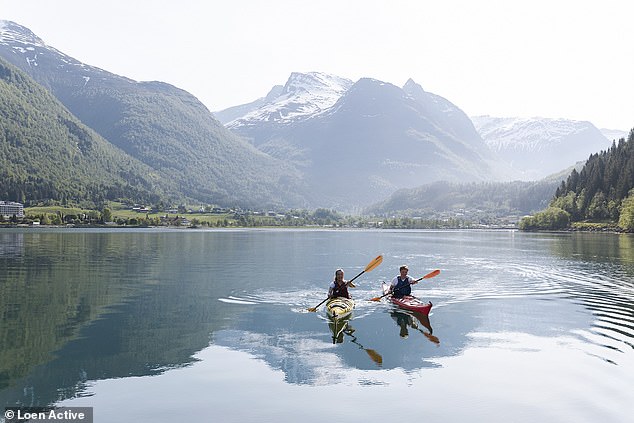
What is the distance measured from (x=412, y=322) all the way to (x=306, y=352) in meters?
11.0

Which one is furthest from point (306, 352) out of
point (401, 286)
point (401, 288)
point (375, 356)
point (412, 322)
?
point (401, 286)

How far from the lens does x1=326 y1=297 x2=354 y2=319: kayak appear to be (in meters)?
38.0

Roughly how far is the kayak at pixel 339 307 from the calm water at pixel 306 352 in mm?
1128

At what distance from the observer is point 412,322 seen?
3725 centimetres

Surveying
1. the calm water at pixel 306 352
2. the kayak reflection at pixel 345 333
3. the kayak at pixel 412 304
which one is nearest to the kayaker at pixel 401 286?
the kayak at pixel 412 304

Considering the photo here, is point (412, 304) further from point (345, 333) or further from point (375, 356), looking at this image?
point (375, 356)

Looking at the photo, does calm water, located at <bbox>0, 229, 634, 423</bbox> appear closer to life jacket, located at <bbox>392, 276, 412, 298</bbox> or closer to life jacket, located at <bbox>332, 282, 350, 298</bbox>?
life jacket, located at <bbox>392, 276, 412, 298</bbox>

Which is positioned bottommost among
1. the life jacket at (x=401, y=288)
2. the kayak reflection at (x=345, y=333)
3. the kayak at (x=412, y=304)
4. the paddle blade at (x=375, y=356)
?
the paddle blade at (x=375, y=356)

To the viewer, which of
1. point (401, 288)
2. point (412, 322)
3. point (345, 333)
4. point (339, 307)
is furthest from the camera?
point (401, 288)

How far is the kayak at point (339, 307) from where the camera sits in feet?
125

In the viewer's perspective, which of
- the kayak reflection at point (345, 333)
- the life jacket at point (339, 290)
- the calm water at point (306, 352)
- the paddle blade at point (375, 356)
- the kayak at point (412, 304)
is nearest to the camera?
the calm water at point (306, 352)

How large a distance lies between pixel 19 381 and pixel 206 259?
63.9 m

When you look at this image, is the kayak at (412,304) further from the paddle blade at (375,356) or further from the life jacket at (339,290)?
the paddle blade at (375,356)

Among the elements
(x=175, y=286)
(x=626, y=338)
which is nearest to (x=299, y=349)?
(x=626, y=338)
